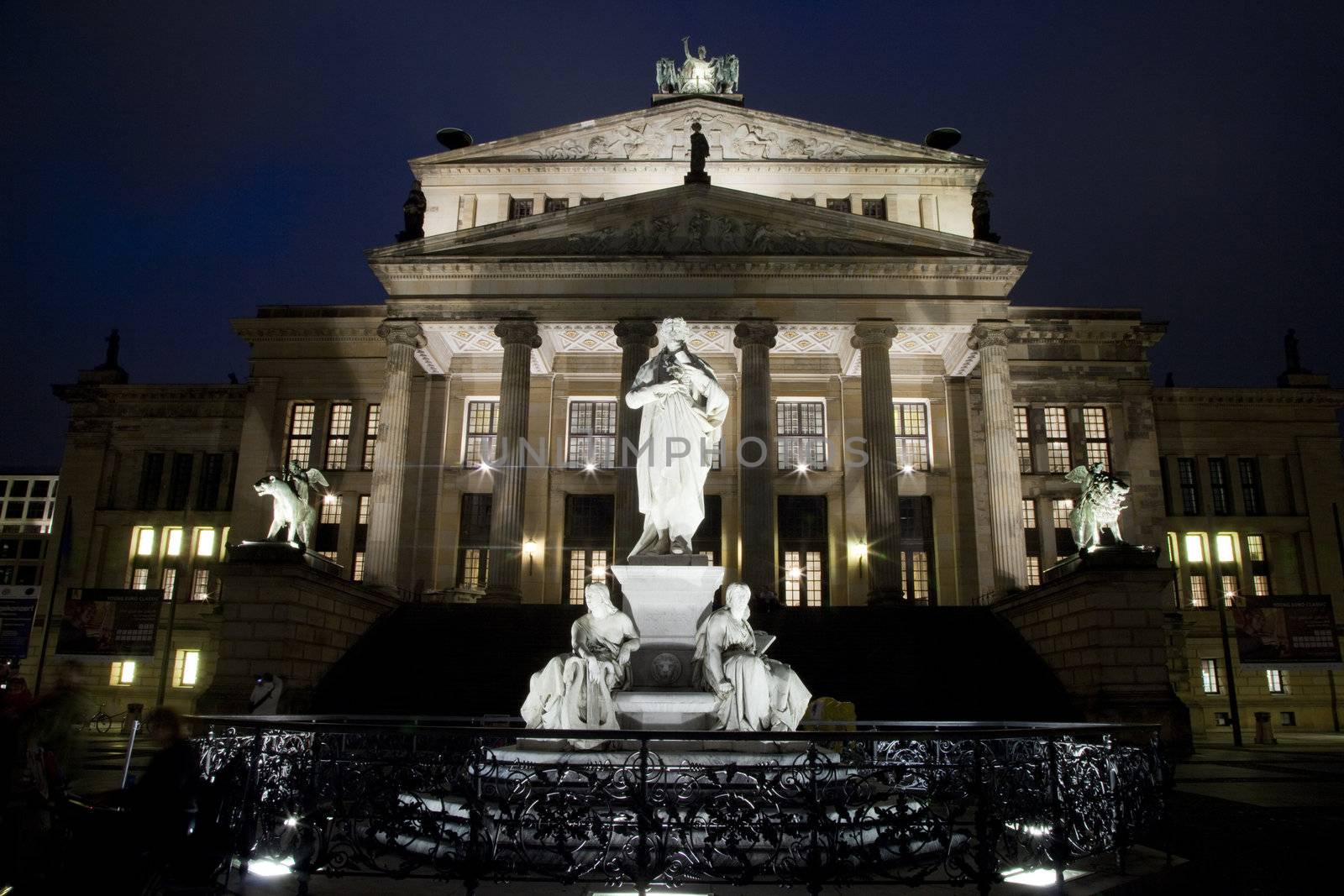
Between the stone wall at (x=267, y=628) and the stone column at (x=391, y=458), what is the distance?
691 cm

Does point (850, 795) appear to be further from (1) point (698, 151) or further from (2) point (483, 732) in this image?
(1) point (698, 151)

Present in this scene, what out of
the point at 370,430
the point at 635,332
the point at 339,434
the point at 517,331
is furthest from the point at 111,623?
the point at 635,332

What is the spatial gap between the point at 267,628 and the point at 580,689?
733 inches

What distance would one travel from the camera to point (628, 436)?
1332 inches

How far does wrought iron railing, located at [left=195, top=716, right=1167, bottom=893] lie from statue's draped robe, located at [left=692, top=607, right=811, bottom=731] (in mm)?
1063

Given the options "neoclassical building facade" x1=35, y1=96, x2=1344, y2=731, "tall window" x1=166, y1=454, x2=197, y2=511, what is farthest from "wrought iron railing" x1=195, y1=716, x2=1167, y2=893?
"tall window" x1=166, y1=454, x2=197, y2=511

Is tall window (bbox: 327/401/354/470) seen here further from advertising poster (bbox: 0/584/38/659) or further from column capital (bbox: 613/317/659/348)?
column capital (bbox: 613/317/659/348)

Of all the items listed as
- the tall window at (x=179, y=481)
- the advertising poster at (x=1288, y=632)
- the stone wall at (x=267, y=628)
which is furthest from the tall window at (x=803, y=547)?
the tall window at (x=179, y=481)

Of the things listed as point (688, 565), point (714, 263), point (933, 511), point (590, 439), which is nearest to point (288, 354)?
point (590, 439)

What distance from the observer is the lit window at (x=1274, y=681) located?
3978 centimetres

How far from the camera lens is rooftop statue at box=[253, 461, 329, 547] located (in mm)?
26594

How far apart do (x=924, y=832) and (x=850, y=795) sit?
62 cm

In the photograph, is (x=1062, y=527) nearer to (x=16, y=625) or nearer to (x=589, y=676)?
(x=589, y=676)

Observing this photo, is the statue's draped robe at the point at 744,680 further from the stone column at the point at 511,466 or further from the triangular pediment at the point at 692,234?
the triangular pediment at the point at 692,234
